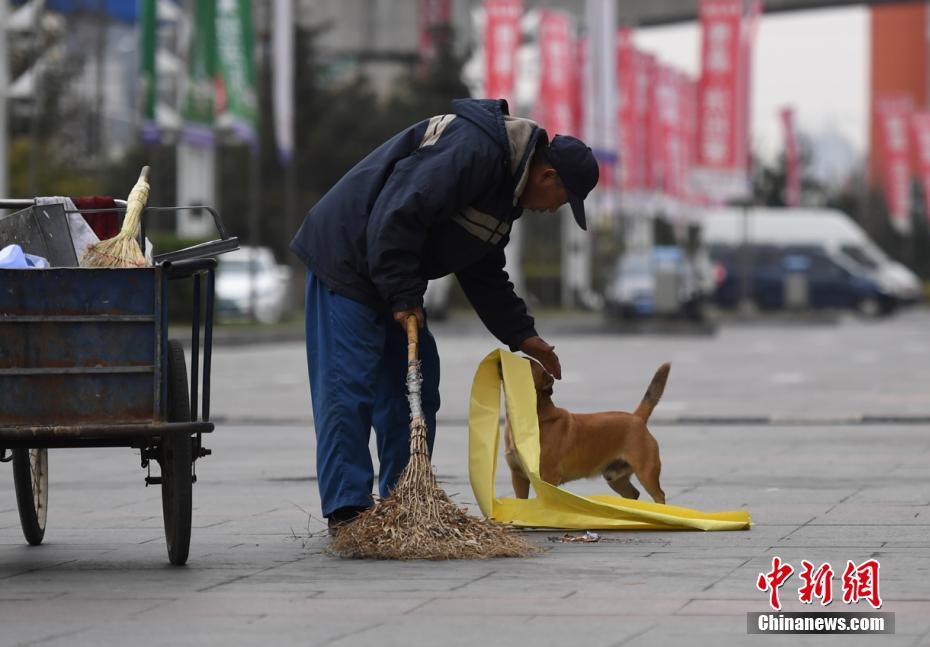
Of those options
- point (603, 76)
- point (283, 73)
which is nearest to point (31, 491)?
point (283, 73)

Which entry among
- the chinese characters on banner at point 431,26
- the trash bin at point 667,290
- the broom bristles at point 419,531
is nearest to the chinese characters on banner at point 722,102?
the trash bin at point 667,290

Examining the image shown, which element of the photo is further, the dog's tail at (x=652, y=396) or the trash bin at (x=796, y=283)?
the trash bin at (x=796, y=283)

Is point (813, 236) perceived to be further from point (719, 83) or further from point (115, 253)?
point (115, 253)

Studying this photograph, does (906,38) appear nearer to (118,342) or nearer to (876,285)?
(876,285)

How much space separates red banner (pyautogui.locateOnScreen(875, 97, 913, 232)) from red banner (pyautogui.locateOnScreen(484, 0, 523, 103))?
24670 millimetres

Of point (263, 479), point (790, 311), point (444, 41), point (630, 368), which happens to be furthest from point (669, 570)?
point (444, 41)

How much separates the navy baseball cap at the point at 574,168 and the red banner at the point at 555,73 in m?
37.2

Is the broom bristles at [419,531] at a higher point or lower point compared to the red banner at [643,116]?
lower

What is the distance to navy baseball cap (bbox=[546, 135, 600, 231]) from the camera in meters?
7.32

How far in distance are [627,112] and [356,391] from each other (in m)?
43.3

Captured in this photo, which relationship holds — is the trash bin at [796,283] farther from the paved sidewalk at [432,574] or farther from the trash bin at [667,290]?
the paved sidewalk at [432,574]

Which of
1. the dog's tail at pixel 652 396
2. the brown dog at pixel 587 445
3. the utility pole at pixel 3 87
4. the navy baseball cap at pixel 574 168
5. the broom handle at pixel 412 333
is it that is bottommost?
the brown dog at pixel 587 445

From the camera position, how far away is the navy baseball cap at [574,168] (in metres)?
7.32

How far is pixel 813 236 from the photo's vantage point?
56.3m
